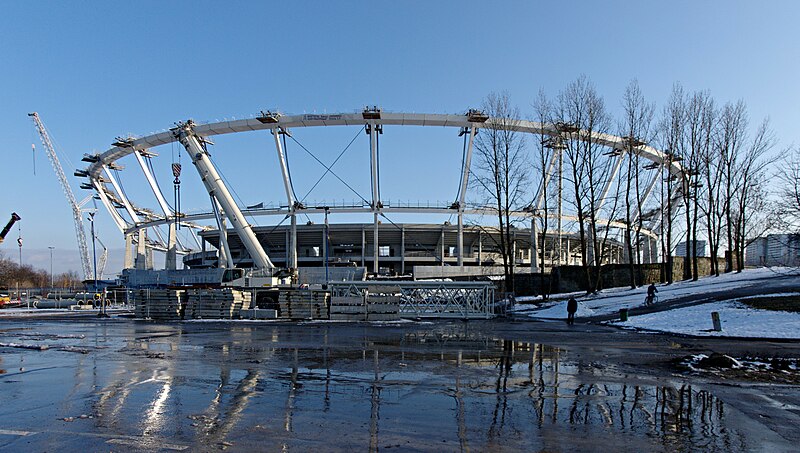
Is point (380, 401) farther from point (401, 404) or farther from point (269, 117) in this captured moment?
point (269, 117)

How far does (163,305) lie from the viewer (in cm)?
2905

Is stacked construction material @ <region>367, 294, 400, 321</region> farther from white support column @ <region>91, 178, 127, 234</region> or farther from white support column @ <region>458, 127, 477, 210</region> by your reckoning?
white support column @ <region>91, 178, 127, 234</region>

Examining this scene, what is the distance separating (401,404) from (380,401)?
376 mm

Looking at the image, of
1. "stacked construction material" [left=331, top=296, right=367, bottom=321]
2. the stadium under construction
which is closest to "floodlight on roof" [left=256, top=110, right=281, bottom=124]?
the stadium under construction

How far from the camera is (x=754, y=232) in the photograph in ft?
164

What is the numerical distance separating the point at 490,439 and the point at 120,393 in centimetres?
586

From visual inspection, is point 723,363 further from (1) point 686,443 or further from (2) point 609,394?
(1) point 686,443

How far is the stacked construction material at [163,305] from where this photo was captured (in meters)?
28.9

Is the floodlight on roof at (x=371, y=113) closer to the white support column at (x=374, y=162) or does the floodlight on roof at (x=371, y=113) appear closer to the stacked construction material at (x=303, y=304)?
the white support column at (x=374, y=162)

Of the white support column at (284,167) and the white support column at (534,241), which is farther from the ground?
the white support column at (284,167)

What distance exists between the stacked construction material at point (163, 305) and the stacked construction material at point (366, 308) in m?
8.72

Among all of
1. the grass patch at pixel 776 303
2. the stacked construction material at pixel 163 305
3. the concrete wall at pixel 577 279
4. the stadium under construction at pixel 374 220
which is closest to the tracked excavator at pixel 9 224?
the stadium under construction at pixel 374 220

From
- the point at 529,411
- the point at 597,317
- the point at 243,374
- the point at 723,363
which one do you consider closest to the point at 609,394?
the point at 529,411

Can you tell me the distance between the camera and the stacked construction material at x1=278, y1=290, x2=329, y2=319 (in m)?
28.5
